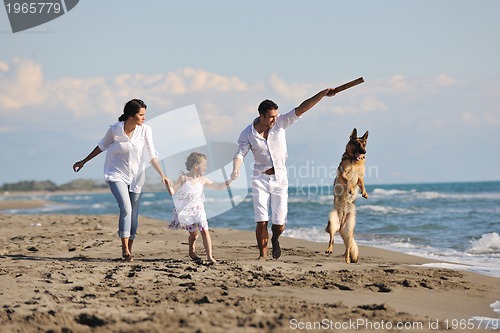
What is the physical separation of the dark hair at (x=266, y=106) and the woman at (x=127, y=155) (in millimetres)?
1488

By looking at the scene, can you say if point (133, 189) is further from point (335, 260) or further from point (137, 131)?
point (335, 260)

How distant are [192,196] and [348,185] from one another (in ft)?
6.83

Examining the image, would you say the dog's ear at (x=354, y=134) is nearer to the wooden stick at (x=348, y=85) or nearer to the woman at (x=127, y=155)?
the wooden stick at (x=348, y=85)

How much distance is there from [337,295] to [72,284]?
2696 millimetres

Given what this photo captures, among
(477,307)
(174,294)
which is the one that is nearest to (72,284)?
(174,294)

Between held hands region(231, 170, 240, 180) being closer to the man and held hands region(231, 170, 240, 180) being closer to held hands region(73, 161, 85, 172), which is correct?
the man

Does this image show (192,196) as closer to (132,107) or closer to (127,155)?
(127,155)

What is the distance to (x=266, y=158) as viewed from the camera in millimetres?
7375

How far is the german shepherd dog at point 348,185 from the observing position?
7.53 metres

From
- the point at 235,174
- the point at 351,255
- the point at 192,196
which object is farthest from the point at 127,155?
the point at 351,255

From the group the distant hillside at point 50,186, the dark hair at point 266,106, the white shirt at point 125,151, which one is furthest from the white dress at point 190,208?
the distant hillside at point 50,186

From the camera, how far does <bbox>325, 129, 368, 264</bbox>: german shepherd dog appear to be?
296 inches

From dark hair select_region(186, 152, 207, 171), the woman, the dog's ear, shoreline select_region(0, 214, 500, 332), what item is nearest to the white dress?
dark hair select_region(186, 152, 207, 171)

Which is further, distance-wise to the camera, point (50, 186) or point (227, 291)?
point (50, 186)
